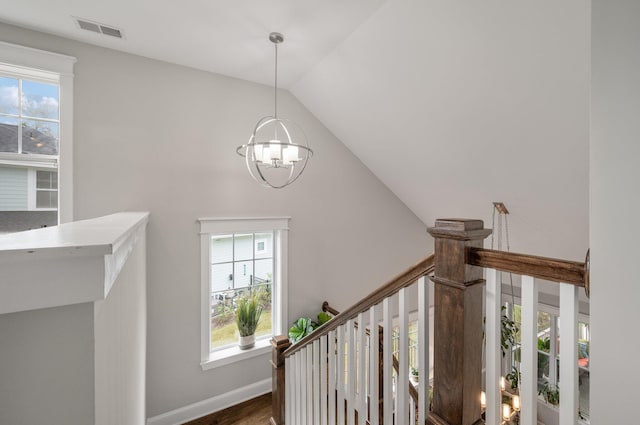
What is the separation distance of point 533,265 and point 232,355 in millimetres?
3215

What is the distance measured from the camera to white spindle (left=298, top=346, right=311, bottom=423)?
1899 millimetres

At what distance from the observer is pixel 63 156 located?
237 cm

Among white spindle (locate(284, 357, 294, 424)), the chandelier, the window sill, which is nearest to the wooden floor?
the window sill

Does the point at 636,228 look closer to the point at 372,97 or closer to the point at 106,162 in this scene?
the point at 372,97

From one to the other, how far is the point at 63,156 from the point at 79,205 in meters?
0.42

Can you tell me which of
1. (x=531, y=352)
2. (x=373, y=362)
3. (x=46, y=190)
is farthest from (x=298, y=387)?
(x=46, y=190)

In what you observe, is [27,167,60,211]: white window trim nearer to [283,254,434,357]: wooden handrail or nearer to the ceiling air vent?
the ceiling air vent

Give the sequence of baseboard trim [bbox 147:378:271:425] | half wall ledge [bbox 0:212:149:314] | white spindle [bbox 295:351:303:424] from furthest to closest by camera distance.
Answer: baseboard trim [bbox 147:378:271:425], white spindle [bbox 295:351:303:424], half wall ledge [bbox 0:212:149:314]

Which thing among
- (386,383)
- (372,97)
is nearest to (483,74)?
(372,97)

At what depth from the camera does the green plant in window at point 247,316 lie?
3.27 metres

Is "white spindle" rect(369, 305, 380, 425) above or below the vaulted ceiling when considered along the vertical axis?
below

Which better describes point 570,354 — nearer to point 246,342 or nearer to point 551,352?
point 246,342

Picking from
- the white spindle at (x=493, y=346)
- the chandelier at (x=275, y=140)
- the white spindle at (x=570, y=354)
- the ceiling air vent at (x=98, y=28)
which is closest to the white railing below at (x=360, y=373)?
the white spindle at (x=493, y=346)

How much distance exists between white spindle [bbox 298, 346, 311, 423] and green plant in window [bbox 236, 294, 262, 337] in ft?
4.74
